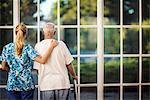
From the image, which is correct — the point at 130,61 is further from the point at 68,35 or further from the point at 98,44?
the point at 68,35

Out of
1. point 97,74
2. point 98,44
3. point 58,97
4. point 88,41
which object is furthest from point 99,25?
point 58,97

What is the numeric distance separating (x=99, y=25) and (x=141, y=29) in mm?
663

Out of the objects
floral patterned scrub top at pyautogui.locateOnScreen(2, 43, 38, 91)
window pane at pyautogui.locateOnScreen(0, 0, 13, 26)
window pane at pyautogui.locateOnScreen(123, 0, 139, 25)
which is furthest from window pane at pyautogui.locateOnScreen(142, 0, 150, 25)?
floral patterned scrub top at pyautogui.locateOnScreen(2, 43, 38, 91)

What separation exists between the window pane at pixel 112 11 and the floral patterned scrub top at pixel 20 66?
2392 millimetres

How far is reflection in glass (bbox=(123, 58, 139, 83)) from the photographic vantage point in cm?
696

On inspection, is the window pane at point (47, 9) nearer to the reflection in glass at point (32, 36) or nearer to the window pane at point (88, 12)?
the reflection in glass at point (32, 36)

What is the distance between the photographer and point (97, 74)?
6844 mm

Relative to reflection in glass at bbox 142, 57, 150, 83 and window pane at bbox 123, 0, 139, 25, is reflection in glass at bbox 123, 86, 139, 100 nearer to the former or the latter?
reflection in glass at bbox 142, 57, 150, 83

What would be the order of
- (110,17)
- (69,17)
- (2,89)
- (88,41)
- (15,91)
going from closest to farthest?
(15,91) → (2,89) → (110,17) → (88,41) → (69,17)

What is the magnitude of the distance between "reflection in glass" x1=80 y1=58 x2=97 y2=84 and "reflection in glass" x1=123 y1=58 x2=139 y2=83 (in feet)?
1.49

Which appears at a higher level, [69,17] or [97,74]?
[69,17]

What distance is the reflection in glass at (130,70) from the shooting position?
696 centimetres

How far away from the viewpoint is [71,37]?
700 cm

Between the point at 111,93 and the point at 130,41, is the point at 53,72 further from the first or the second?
the point at 130,41
